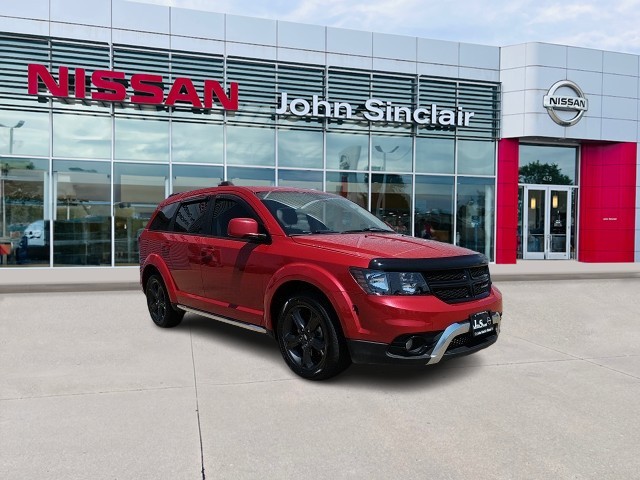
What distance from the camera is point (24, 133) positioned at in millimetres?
13938

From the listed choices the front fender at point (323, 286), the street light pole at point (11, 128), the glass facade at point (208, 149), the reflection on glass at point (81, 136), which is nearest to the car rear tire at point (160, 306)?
the front fender at point (323, 286)

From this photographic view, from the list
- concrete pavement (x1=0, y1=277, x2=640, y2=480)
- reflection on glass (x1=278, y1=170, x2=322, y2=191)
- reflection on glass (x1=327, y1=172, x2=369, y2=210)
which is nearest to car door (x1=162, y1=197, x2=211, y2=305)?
concrete pavement (x1=0, y1=277, x2=640, y2=480)

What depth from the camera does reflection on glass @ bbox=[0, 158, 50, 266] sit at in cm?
1403

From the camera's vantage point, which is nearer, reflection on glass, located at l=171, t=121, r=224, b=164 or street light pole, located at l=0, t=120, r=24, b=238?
street light pole, located at l=0, t=120, r=24, b=238

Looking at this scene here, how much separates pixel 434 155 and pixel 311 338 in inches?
531

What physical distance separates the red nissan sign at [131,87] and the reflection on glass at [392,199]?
516 cm

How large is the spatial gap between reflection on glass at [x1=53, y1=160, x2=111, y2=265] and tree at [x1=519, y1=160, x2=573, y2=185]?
14.2 metres

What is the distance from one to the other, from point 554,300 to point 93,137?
41.1ft

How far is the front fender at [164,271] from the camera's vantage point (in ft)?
20.8

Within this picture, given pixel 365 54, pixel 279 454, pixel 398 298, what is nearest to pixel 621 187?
pixel 365 54

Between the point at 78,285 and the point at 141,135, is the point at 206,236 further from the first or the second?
the point at 141,135

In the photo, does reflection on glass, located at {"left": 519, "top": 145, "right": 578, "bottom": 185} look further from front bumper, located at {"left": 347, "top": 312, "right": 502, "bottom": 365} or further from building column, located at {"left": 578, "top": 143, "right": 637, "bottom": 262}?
front bumper, located at {"left": 347, "top": 312, "right": 502, "bottom": 365}

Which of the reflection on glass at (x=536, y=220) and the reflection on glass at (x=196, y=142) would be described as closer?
the reflection on glass at (x=196, y=142)

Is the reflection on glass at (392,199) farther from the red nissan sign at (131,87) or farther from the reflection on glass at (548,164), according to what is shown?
the red nissan sign at (131,87)
